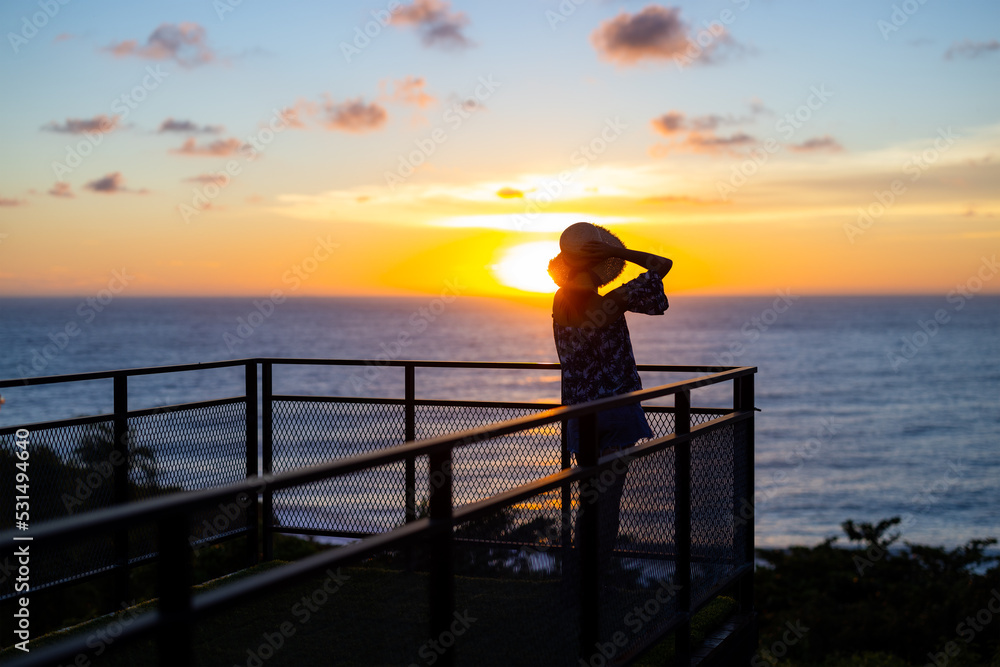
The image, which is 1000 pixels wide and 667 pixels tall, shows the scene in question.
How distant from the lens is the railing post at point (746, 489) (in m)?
5.75

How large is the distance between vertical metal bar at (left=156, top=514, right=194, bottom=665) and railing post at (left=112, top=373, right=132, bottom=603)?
3992mm

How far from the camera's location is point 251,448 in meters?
6.83

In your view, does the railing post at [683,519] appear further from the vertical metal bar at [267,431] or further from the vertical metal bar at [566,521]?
the vertical metal bar at [267,431]

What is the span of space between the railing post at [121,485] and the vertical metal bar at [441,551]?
10.9ft

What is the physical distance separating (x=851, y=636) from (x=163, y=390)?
56.1 meters

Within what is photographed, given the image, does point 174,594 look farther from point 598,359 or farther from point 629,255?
point 629,255

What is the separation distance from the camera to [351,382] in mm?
72938

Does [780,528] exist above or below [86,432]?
below

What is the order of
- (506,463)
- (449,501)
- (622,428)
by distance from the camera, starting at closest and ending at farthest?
(449,501) → (622,428) → (506,463)

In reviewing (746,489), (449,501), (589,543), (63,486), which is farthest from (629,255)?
(63,486)

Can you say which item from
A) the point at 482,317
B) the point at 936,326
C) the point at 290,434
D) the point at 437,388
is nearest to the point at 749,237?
the point at 437,388

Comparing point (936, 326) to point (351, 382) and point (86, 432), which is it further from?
point (86, 432)

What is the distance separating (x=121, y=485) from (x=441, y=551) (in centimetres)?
343

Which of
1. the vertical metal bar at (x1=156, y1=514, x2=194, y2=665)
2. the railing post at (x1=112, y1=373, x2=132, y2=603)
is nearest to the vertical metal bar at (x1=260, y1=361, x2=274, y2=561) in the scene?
the railing post at (x1=112, y1=373, x2=132, y2=603)
